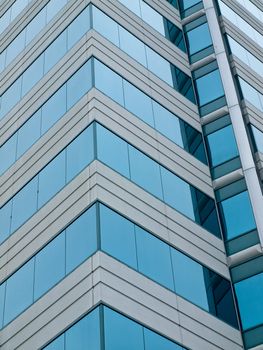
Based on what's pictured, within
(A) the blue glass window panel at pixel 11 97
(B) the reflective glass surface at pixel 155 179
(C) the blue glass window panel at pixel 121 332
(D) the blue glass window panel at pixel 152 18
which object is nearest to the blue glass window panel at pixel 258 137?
(B) the reflective glass surface at pixel 155 179

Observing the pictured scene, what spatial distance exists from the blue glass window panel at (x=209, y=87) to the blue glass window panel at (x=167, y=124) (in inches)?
127

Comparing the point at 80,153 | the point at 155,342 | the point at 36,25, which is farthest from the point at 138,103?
the point at 155,342

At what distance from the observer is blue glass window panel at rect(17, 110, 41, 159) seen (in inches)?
1154

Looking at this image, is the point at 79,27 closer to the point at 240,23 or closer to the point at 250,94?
the point at 250,94

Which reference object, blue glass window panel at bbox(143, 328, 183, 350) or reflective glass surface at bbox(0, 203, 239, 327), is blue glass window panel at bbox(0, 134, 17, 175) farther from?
blue glass window panel at bbox(143, 328, 183, 350)

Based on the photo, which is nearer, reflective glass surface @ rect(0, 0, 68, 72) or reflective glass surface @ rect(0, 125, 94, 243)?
reflective glass surface @ rect(0, 125, 94, 243)

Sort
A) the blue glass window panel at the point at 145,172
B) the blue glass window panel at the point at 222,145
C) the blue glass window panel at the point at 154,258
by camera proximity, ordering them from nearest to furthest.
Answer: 1. the blue glass window panel at the point at 154,258
2. the blue glass window panel at the point at 145,172
3. the blue glass window panel at the point at 222,145

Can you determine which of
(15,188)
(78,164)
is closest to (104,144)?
(78,164)

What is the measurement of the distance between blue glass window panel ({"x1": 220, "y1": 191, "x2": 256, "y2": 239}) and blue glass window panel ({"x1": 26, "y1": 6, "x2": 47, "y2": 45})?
41.2 feet

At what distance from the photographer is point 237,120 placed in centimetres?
3142

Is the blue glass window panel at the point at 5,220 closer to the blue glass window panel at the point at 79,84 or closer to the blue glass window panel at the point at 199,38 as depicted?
the blue glass window panel at the point at 79,84

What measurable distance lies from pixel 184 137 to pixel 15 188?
7620mm

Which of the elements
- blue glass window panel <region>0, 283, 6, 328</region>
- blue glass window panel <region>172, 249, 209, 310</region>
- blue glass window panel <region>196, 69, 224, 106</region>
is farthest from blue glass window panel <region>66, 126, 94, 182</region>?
blue glass window panel <region>196, 69, 224, 106</region>

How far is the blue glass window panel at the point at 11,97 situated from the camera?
32.6 meters
